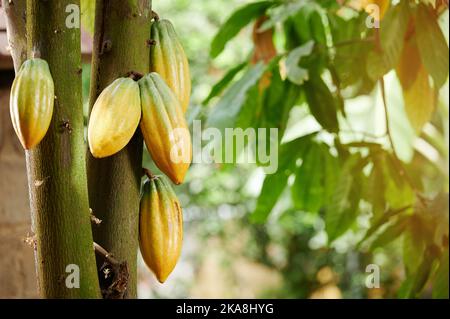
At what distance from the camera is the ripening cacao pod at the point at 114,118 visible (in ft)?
1.29

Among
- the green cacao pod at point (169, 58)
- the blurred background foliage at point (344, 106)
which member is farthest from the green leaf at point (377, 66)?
the green cacao pod at point (169, 58)

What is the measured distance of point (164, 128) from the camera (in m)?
0.41

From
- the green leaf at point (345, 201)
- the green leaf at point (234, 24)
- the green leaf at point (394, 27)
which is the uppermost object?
the green leaf at point (234, 24)

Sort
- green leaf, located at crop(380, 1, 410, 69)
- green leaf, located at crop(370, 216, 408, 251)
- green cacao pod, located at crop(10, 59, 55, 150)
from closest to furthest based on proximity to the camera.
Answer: green cacao pod, located at crop(10, 59, 55, 150), green leaf, located at crop(380, 1, 410, 69), green leaf, located at crop(370, 216, 408, 251)

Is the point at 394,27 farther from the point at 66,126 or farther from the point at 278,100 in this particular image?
the point at 66,126

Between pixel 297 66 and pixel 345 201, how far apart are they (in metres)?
0.20

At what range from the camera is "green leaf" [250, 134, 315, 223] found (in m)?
1.01

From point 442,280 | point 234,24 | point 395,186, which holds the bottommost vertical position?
point 442,280

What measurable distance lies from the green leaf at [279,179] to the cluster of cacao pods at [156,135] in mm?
580

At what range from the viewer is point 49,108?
1.26 ft

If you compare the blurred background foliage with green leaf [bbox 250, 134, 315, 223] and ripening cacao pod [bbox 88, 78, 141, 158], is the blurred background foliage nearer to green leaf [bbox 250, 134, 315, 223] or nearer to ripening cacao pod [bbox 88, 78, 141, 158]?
green leaf [bbox 250, 134, 315, 223]

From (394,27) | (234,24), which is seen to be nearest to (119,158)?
(394,27)

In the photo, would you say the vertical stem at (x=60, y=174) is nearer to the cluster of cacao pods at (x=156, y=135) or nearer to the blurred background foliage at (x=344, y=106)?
the cluster of cacao pods at (x=156, y=135)

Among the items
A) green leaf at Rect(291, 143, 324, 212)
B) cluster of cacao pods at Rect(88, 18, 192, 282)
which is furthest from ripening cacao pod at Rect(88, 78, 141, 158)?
green leaf at Rect(291, 143, 324, 212)
